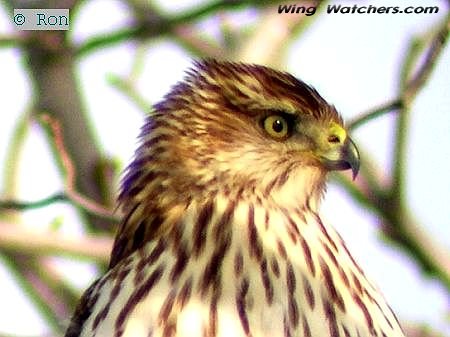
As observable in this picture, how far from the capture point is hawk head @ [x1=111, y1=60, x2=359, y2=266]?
1160 mm

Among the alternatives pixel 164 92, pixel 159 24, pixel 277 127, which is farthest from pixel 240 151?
pixel 159 24

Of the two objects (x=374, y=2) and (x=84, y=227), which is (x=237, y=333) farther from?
(x=374, y=2)

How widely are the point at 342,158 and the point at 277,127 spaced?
9 centimetres

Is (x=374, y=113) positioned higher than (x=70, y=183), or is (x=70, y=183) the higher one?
(x=374, y=113)

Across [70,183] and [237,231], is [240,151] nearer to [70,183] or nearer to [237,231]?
[237,231]

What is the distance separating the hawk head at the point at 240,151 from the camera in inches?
45.7

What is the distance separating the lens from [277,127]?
1.18 meters

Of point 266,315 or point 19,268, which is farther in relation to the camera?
point 19,268

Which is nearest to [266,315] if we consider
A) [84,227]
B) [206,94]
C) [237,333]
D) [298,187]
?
[237,333]

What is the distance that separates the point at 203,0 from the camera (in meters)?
1.47

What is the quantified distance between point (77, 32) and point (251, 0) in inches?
10.9

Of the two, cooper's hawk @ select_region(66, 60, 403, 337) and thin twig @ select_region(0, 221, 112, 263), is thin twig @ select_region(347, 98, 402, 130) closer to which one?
cooper's hawk @ select_region(66, 60, 403, 337)

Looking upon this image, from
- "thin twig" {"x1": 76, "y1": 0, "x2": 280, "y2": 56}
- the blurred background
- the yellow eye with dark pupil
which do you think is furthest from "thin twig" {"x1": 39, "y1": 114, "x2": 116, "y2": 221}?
the yellow eye with dark pupil

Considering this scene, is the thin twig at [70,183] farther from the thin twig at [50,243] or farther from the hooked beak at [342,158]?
the hooked beak at [342,158]
